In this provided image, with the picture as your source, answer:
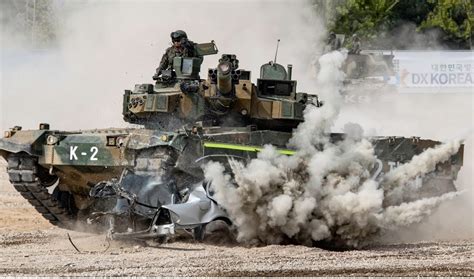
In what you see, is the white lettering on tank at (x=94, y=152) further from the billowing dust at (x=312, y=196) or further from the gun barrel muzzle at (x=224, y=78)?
the gun barrel muzzle at (x=224, y=78)

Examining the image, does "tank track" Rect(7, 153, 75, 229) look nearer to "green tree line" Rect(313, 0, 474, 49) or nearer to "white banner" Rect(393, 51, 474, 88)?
"white banner" Rect(393, 51, 474, 88)

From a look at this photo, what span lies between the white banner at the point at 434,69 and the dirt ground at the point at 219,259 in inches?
763

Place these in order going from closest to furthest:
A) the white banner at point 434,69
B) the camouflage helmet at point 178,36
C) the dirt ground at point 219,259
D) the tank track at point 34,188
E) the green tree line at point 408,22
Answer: the dirt ground at point 219,259
the tank track at point 34,188
the camouflage helmet at point 178,36
the white banner at point 434,69
the green tree line at point 408,22

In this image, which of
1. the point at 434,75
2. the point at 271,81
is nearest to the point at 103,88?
the point at 434,75

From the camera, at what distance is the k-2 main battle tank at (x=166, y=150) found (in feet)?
43.9

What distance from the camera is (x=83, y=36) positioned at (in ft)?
99.1

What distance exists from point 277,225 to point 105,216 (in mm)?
2271

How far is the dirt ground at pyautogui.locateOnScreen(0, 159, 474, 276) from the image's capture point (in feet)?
35.8

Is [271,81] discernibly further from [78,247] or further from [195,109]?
[78,247]

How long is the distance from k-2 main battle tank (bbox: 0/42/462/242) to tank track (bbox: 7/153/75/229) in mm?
15

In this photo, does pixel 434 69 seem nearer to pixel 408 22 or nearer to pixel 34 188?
pixel 408 22

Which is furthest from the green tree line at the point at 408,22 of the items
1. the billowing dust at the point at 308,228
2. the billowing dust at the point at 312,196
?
the billowing dust at the point at 312,196

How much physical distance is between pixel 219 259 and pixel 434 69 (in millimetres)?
23342

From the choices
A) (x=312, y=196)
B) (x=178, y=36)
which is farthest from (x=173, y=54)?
(x=312, y=196)
